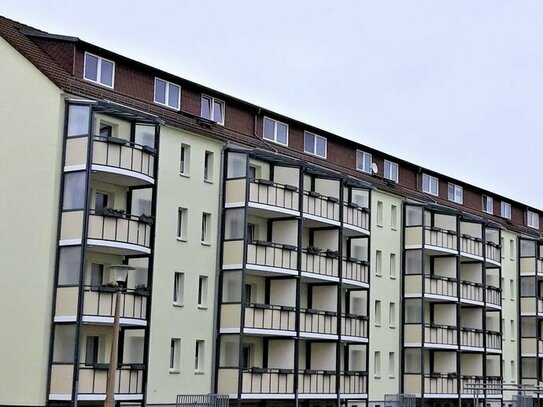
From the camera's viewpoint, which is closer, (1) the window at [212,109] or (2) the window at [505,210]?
(1) the window at [212,109]

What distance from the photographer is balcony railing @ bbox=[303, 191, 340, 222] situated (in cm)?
5009

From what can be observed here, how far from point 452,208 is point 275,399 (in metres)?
23.2

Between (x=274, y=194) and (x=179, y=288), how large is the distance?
659 centimetres

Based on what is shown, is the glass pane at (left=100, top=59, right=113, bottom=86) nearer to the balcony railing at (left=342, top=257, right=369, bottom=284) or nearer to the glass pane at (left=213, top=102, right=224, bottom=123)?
the glass pane at (left=213, top=102, right=224, bottom=123)

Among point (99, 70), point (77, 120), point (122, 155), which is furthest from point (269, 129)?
point (77, 120)

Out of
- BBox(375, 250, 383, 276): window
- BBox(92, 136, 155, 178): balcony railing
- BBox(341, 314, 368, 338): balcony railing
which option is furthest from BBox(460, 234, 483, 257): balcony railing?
BBox(92, 136, 155, 178): balcony railing

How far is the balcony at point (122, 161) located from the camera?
128 ft

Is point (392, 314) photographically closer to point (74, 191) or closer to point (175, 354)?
point (175, 354)

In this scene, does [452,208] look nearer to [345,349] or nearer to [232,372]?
[345,349]

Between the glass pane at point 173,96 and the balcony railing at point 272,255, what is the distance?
6.90 meters

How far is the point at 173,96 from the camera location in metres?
46.2

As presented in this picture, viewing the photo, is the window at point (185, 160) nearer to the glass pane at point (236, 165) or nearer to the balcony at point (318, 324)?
the glass pane at point (236, 165)

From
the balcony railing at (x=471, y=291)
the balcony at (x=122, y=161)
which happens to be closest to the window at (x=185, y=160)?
the balcony at (x=122, y=161)

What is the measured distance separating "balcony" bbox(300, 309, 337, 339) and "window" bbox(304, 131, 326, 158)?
8.95m
